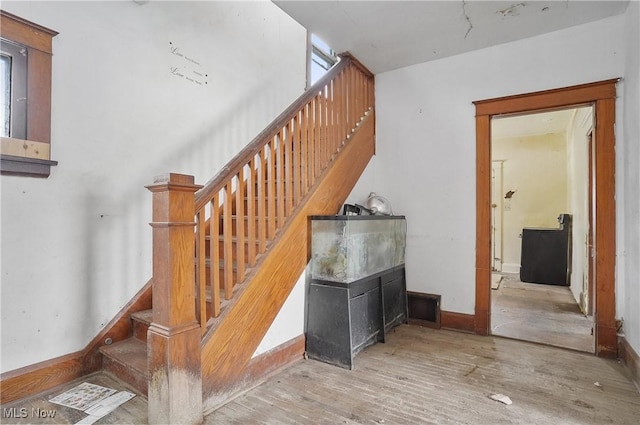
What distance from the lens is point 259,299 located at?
7.16 feet

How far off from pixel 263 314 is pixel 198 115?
184 cm

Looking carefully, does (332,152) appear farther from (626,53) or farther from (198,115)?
(626,53)

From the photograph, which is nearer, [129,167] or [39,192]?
[39,192]

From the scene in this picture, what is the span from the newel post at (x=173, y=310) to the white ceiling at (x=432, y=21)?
189cm

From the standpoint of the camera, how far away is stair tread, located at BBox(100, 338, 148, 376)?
6.61ft

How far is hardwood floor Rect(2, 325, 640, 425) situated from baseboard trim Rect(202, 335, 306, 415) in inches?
1.6

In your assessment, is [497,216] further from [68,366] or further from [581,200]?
[68,366]

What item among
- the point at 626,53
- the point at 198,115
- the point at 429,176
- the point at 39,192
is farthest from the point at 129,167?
the point at 626,53

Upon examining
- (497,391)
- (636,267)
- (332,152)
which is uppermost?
(332,152)

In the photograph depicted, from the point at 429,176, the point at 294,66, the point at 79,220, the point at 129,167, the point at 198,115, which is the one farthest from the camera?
the point at 294,66

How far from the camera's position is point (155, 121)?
2.63 m

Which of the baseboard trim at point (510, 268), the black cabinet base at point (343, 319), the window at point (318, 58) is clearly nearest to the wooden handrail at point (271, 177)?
the black cabinet base at point (343, 319)

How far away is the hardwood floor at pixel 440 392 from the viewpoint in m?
1.83

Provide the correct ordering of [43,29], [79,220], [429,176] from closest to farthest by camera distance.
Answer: [43,29] → [79,220] → [429,176]
